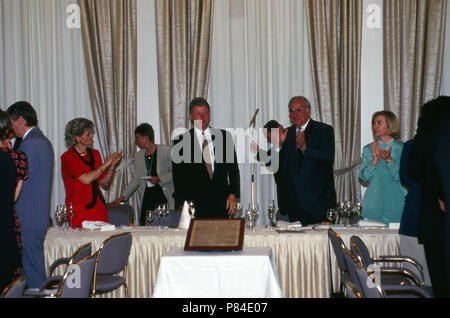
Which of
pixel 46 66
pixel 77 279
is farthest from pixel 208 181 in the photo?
pixel 46 66

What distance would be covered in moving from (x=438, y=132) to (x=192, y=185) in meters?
2.55

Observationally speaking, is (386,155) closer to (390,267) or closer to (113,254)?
(390,267)

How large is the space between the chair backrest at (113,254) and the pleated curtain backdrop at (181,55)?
3176mm

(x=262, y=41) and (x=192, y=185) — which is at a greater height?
(x=262, y=41)

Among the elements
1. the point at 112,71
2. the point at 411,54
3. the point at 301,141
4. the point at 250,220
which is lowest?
the point at 250,220

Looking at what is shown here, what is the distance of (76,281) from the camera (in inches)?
121

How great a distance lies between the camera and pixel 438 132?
3.03 meters

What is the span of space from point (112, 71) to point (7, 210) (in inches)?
173

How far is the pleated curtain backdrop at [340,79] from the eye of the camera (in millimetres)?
6906

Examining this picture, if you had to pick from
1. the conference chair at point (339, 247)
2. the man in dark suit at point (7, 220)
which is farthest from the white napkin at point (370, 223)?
the man in dark suit at point (7, 220)

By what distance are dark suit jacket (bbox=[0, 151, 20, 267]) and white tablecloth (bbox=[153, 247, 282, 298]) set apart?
862mm

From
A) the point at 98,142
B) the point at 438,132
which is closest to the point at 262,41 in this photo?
the point at 98,142
